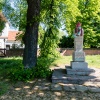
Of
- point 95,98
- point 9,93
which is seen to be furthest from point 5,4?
point 95,98

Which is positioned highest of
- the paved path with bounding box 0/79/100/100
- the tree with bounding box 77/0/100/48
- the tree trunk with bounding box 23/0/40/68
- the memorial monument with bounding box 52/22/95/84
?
the tree with bounding box 77/0/100/48

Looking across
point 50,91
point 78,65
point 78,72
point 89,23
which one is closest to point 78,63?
→ point 78,65

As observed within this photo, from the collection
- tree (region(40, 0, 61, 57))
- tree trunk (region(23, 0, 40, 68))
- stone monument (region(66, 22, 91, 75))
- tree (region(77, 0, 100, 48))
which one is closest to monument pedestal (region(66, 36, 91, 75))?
stone monument (region(66, 22, 91, 75))

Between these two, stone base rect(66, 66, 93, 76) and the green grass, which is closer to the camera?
the green grass

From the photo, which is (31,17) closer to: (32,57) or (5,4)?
(32,57)

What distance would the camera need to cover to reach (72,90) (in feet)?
23.4

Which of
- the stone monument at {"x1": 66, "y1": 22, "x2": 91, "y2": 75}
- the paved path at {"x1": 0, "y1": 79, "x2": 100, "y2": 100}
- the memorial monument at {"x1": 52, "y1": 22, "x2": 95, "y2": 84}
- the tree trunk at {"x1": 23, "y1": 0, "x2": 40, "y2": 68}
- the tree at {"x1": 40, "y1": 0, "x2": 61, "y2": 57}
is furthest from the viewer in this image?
the tree at {"x1": 40, "y1": 0, "x2": 61, "y2": 57}

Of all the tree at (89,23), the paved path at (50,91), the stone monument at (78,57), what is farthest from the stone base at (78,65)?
the tree at (89,23)

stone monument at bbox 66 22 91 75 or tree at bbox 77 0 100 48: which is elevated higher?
tree at bbox 77 0 100 48

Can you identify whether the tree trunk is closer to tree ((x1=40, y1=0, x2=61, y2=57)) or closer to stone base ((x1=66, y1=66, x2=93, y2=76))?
stone base ((x1=66, y1=66, x2=93, y2=76))

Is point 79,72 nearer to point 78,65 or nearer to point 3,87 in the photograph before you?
point 78,65

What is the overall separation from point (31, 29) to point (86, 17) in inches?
830

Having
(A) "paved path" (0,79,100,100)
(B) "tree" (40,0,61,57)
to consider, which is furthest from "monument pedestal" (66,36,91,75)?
(B) "tree" (40,0,61,57)

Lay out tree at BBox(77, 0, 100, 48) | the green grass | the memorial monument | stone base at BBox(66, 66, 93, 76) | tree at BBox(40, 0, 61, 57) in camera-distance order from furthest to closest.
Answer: tree at BBox(77, 0, 100, 48) < tree at BBox(40, 0, 61, 57) < stone base at BBox(66, 66, 93, 76) < the memorial monument < the green grass
